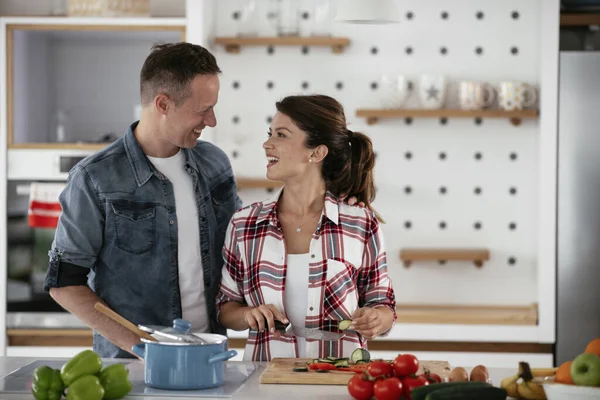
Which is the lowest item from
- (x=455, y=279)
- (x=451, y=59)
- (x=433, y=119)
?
(x=455, y=279)

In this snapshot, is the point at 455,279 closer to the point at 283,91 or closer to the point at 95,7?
the point at 283,91

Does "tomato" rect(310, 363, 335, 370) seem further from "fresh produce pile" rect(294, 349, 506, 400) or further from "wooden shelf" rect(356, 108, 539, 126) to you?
"wooden shelf" rect(356, 108, 539, 126)

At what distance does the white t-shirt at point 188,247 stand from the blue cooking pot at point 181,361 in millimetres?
591

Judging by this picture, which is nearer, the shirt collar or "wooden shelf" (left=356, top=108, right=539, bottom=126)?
the shirt collar

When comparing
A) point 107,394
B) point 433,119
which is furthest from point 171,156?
point 433,119

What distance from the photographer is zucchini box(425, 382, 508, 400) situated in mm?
1708

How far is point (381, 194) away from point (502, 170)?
594 millimetres

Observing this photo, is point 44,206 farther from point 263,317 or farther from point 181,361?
point 181,361

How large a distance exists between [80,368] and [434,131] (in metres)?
2.93

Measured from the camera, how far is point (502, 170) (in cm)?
446

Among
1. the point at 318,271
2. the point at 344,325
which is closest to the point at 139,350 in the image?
the point at 344,325

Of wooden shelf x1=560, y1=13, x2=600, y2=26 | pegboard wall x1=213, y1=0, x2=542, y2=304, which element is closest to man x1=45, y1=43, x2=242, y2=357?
pegboard wall x1=213, y1=0, x2=542, y2=304

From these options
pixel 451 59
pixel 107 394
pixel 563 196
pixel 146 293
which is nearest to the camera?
Answer: pixel 107 394

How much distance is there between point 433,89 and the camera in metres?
4.30
